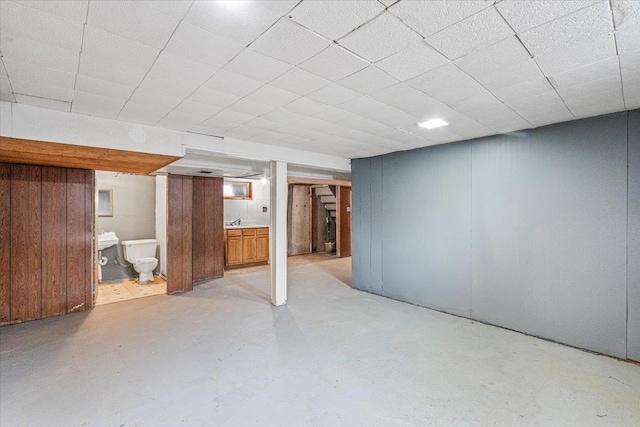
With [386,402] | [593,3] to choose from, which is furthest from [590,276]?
[593,3]

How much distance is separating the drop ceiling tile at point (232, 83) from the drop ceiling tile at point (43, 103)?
1.34m

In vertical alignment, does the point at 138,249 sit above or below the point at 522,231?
below

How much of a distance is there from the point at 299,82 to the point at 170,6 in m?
0.92

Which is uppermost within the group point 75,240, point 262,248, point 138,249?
point 75,240

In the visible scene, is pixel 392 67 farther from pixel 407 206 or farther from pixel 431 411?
→ pixel 407 206

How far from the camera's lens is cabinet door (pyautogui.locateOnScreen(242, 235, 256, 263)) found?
693 cm

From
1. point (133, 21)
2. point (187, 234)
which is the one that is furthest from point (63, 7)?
point (187, 234)

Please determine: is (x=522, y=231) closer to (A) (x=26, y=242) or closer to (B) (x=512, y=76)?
(B) (x=512, y=76)

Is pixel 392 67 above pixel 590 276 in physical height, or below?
above

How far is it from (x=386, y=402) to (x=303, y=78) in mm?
2326

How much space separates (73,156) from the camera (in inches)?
120

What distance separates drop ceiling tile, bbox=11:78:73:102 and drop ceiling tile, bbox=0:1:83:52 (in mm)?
707

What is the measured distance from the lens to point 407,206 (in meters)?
4.41

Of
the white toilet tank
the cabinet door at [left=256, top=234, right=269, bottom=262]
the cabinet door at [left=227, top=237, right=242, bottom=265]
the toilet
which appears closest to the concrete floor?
the toilet
